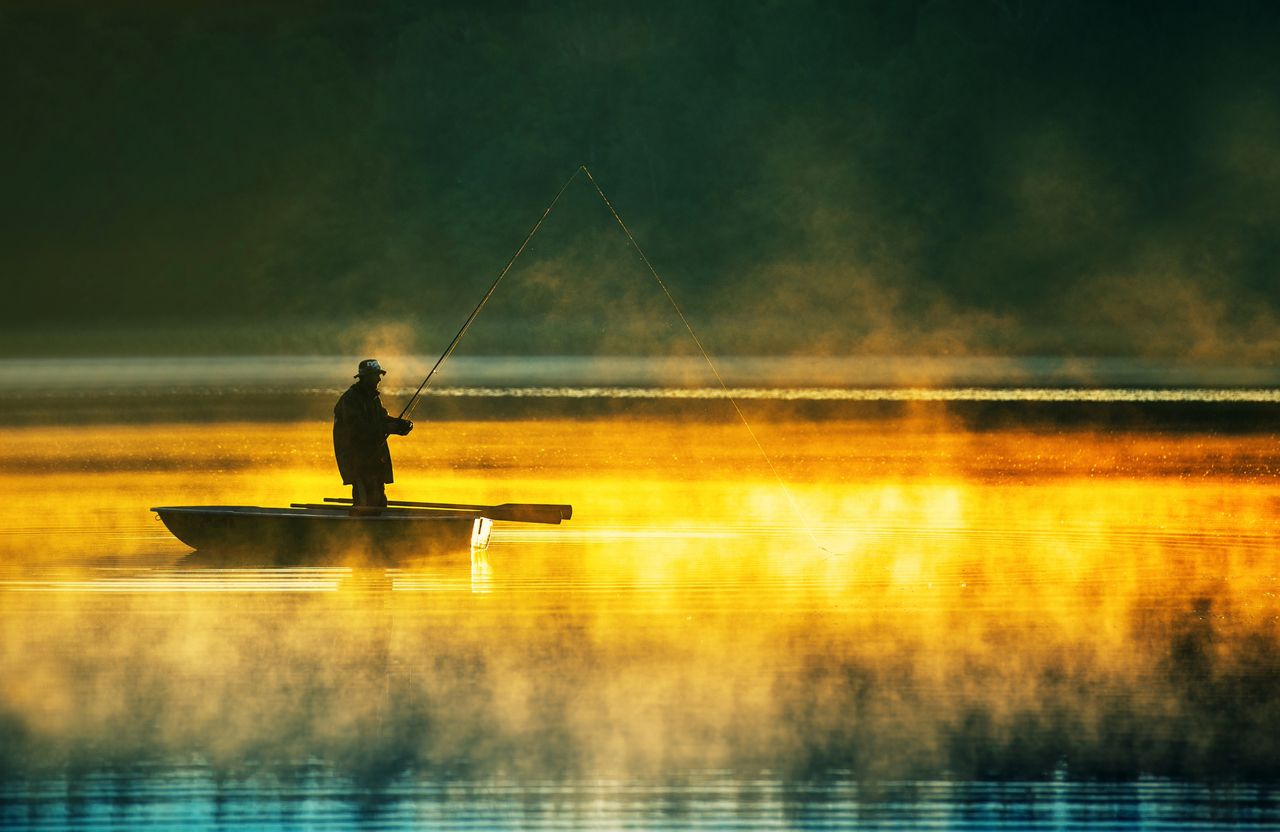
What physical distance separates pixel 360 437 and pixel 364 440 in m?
0.04

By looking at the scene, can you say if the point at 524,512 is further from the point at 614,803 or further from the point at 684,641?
the point at 614,803

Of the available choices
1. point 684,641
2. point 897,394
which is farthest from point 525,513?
point 897,394

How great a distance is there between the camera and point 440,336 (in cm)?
11812

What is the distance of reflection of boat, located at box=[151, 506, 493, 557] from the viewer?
15891mm

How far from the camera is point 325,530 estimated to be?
52.5ft

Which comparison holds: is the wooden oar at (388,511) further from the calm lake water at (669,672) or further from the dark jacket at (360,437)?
the calm lake water at (669,672)

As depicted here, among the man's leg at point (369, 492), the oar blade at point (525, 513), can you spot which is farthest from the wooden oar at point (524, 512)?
the man's leg at point (369, 492)

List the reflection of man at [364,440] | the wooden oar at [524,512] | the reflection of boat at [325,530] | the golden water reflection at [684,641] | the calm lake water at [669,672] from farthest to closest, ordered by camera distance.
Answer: the wooden oar at [524,512], the reflection of man at [364,440], the reflection of boat at [325,530], the golden water reflection at [684,641], the calm lake water at [669,672]

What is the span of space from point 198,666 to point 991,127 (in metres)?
133

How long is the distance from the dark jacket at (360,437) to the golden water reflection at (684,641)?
2.58 ft

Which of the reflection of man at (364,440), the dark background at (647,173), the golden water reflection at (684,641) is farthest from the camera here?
the dark background at (647,173)

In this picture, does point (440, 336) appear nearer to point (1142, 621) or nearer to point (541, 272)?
point (541, 272)

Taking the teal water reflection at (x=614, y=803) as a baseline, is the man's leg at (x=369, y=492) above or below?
above

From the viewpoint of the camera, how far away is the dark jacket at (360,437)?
16266 mm
